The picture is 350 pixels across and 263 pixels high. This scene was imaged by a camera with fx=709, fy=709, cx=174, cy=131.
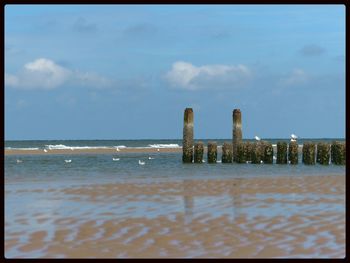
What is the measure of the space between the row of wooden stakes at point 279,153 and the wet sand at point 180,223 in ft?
45.6

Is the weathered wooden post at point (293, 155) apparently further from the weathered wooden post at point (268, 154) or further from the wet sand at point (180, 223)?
the wet sand at point (180, 223)

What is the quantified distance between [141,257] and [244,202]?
590cm

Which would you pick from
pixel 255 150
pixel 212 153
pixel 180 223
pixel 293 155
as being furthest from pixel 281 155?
pixel 180 223

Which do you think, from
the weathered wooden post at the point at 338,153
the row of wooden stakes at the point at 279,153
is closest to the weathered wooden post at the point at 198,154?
the row of wooden stakes at the point at 279,153

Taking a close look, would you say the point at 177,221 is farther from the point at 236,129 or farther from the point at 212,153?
the point at 212,153

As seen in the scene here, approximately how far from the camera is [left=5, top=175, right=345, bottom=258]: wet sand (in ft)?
26.7

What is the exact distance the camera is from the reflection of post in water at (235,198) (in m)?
11.6

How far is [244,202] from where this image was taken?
1334 cm

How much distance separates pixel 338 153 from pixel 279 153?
261 cm

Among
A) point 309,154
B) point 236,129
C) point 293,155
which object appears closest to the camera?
point 309,154

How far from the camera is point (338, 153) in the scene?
3005cm

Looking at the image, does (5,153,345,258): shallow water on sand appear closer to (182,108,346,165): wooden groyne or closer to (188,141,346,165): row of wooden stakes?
(188,141,346,165): row of wooden stakes

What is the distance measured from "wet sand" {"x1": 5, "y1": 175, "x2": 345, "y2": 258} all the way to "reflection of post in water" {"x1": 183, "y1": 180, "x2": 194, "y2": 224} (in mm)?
20
